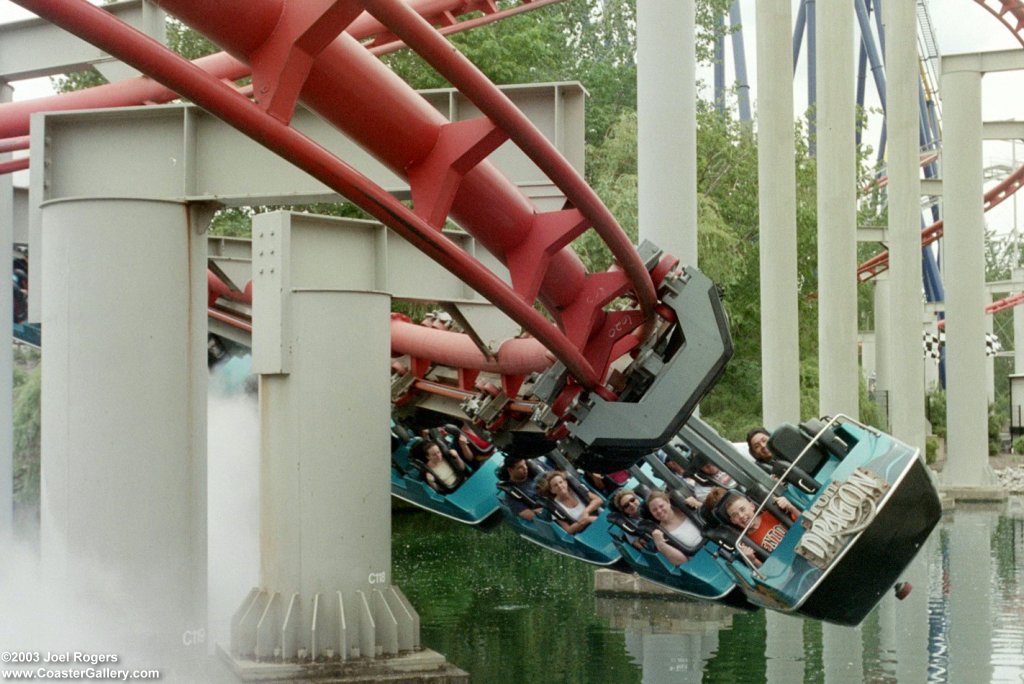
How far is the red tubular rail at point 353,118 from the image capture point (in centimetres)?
491

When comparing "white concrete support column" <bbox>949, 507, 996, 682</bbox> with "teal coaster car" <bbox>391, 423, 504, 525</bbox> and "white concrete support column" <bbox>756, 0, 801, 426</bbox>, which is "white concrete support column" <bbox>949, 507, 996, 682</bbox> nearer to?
"white concrete support column" <bbox>756, 0, 801, 426</bbox>

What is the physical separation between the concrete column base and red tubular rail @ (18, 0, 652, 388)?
2.60 metres

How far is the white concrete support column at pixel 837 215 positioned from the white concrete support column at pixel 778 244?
193 centimetres

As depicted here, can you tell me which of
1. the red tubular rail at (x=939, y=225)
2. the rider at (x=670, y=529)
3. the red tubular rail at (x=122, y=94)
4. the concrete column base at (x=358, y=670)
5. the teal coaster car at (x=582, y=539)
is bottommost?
the concrete column base at (x=358, y=670)

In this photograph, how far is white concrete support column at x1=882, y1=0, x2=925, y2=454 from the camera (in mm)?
27875

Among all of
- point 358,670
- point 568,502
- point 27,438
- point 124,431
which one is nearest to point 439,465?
point 568,502

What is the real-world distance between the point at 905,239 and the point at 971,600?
14822mm

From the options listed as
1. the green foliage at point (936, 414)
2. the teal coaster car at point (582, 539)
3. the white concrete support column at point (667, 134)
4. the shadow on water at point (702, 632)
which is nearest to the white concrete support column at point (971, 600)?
the shadow on water at point (702, 632)

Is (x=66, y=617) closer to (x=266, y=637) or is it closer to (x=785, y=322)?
(x=266, y=637)

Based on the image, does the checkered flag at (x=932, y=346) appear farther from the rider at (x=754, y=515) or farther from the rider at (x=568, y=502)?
the rider at (x=754, y=515)

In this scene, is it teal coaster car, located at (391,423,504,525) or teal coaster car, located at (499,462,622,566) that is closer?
teal coaster car, located at (499,462,622,566)

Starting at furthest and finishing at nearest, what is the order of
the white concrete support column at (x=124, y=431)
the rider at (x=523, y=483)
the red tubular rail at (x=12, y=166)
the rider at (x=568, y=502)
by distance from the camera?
the rider at (x=523, y=483)
the rider at (x=568, y=502)
the red tubular rail at (x=12, y=166)
the white concrete support column at (x=124, y=431)

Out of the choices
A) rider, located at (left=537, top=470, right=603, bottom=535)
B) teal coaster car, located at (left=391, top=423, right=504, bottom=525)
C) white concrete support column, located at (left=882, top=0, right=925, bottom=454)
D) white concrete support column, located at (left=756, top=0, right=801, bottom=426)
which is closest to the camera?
rider, located at (left=537, top=470, right=603, bottom=535)

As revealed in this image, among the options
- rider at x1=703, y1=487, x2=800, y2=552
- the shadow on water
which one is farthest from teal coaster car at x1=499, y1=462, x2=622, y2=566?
rider at x1=703, y1=487, x2=800, y2=552
